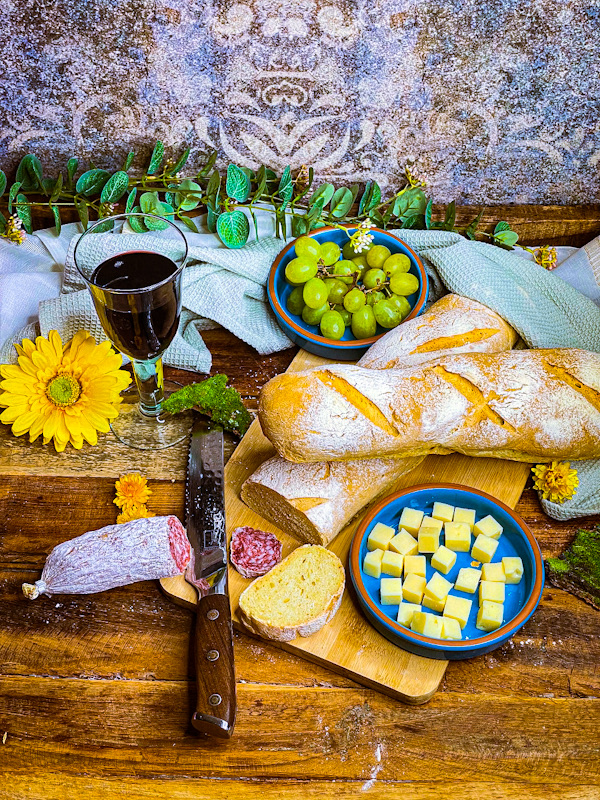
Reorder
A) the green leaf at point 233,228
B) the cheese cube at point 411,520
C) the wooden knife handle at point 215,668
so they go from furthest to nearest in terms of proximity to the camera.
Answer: the green leaf at point 233,228 → the cheese cube at point 411,520 → the wooden knife handle at point 215,668

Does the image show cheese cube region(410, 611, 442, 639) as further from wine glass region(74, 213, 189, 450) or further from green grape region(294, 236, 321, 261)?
green grape region(294, 236, 321, 261)

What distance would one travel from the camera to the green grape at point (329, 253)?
166 centimetres

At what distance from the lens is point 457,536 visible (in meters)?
1.32

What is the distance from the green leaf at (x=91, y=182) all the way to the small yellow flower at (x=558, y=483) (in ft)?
3.89

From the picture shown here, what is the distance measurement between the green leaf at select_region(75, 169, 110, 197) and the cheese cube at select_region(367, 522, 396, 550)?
1.06 metres

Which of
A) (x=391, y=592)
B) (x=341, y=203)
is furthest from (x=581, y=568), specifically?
(x=341, y=203)

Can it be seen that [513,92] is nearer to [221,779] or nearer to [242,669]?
[242,669]

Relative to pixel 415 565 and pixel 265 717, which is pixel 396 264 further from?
pixel 265 717

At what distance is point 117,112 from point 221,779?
140 cm

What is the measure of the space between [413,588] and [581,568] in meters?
0.32

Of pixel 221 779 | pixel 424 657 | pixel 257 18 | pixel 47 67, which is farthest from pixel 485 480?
pixel 47 67

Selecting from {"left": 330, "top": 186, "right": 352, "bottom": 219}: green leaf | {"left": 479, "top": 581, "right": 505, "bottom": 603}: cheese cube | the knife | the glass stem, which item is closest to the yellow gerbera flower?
the glass stem

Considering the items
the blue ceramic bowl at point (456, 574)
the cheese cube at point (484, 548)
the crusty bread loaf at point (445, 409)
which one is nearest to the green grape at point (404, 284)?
the crusty bread loaf at point (445, 409)

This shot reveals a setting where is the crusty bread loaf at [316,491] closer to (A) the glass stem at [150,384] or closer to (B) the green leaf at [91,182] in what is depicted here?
(A) the glass stem at [150,384]
